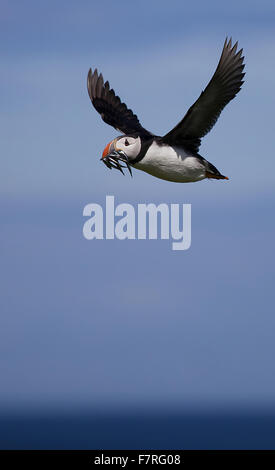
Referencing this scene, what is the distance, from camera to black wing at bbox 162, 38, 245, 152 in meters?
11.6

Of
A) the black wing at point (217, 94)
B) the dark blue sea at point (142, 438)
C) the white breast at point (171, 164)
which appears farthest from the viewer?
the dark blue sea at point (142, 438)

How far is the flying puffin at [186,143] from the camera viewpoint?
1164 centimetres

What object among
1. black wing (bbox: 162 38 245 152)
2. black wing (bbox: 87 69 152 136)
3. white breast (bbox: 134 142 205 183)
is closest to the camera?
black wing (bbox: 162 38 245 152)

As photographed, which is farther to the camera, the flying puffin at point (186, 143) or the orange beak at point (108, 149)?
the orange beak at point (108, 149)

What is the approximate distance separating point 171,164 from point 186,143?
0.42 m

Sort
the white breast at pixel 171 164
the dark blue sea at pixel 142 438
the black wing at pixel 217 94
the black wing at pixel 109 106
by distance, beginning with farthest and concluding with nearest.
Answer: the dark blue sea at pixel 142 438
the black wing at pixel 109 106
the white breast at pixel 171 164
the black wing at pixel 217 94

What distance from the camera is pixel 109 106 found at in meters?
14.7

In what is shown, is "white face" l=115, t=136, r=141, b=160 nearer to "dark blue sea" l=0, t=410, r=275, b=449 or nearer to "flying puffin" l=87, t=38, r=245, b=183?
"flying puffin" l=87, t=38, r=245, b=183

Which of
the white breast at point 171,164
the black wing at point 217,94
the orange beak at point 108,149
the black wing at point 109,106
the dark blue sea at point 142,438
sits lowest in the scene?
the white breast at point 171,164

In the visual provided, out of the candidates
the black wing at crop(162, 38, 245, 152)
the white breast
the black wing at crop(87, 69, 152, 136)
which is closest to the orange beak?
the white breast

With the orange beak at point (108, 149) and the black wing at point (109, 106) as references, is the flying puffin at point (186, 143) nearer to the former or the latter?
the orange beak at point (108, 149)

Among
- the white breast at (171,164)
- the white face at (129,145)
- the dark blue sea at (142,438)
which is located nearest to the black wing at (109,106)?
the white face at (129,145)
